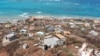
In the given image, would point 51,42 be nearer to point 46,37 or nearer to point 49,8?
point 46,37

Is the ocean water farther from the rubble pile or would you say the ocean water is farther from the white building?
the white building

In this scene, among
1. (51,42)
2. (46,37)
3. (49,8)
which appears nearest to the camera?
(51,42)

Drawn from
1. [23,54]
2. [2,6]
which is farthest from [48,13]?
[23,54]

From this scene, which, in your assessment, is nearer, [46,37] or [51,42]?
[51,42]

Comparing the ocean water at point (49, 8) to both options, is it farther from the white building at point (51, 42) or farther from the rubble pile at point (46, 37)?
the white building at point (51, 42)

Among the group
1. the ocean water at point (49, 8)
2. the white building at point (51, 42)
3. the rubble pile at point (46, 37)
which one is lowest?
the ocean water at point (49, 8)

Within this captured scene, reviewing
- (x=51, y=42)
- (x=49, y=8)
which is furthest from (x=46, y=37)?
(x=49, y=8)

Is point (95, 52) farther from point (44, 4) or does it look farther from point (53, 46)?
point (44, 4)

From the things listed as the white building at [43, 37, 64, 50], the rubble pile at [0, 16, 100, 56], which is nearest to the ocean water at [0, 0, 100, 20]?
the rubble pile at [0, 16, 100, 56]

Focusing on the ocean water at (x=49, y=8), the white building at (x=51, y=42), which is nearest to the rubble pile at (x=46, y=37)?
the white building at (x=51, y=42)
